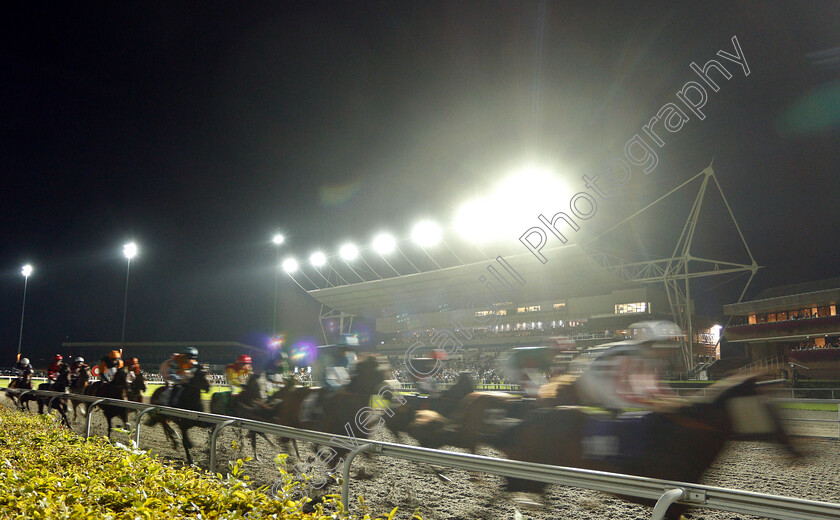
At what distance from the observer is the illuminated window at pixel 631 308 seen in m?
19.3

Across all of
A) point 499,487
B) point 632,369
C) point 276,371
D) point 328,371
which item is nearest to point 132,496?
point 499,487

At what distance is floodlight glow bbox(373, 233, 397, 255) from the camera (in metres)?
21.4

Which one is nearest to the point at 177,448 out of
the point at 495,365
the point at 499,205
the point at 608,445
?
the point at 608,445

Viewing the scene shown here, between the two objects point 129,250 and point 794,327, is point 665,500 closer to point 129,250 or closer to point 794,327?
point 794,327

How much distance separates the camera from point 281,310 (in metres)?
20.5

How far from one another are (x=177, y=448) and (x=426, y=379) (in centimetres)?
386

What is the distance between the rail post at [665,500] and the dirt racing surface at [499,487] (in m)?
2.62

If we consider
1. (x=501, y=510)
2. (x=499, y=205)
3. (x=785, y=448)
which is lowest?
(x=501, y=510)

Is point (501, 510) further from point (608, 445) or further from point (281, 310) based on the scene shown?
point (281, 310)

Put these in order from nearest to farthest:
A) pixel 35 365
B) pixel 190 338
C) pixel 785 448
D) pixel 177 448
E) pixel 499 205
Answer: pixel 785 448
pixel 177 448
pixel 499 205
pixel 190 338
pixel 35 365

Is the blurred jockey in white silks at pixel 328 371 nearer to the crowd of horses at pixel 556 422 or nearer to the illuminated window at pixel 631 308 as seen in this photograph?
the crowd of horses at pixel 556 422

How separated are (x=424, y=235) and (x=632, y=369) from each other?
19874 millimetres

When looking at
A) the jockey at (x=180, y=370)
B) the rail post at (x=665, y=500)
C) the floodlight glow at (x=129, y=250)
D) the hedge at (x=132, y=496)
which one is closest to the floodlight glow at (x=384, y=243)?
the floodlight glow at (x=129, y=250)

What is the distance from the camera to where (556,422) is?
15.7 ft
